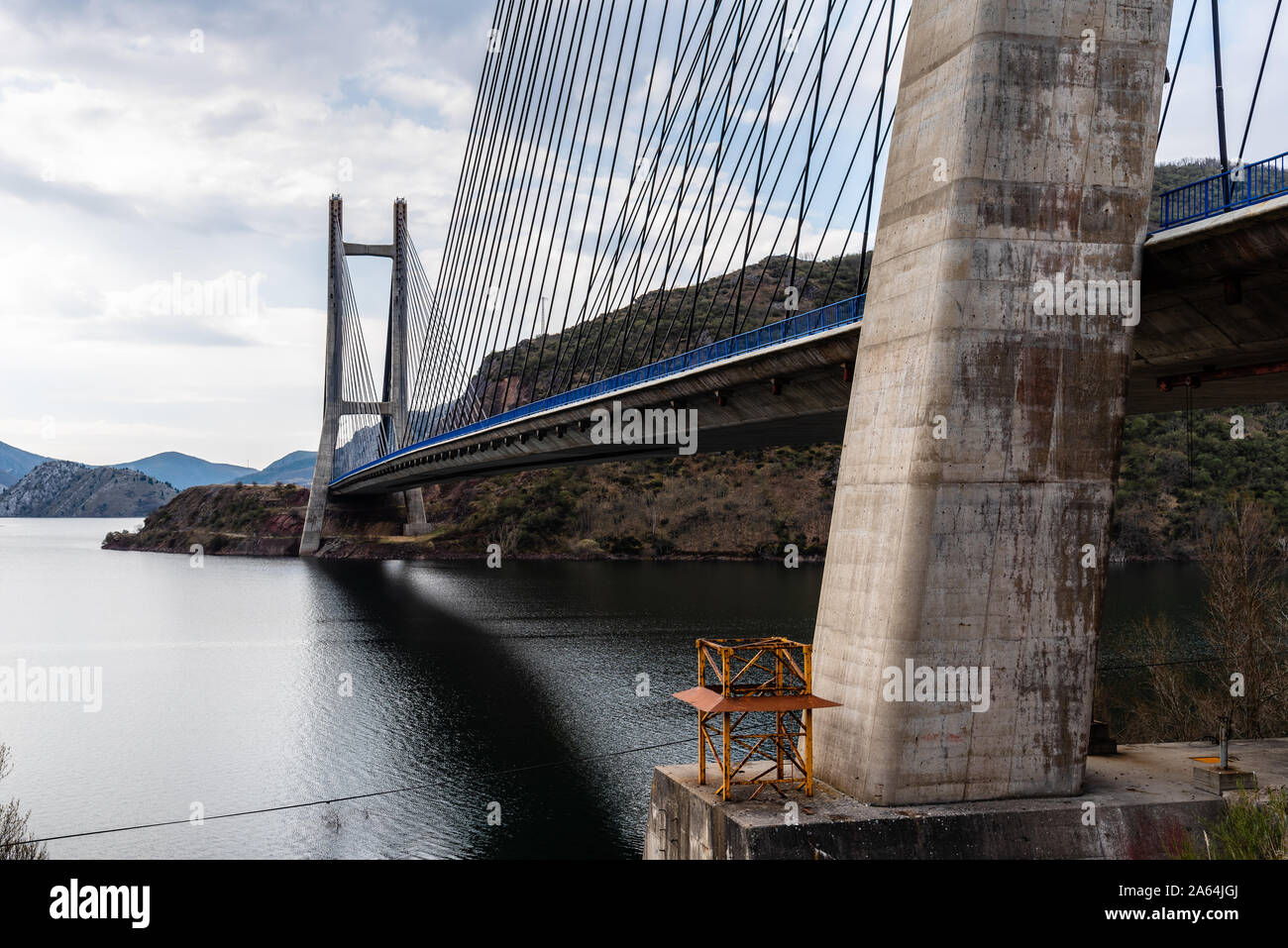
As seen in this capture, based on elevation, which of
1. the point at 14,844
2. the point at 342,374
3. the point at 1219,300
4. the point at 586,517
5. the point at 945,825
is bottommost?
the point at 14,844

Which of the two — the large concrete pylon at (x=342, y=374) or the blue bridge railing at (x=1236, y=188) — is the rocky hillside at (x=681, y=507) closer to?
the large concrete pylon at (x=342, y=374)

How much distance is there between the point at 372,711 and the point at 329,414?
64568 mm

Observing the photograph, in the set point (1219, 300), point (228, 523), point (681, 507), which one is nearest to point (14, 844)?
point (1219, 300)

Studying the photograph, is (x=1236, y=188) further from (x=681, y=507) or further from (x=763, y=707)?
(x=681, y=507)

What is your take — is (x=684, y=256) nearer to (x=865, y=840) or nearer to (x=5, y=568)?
(x=865, y=840)

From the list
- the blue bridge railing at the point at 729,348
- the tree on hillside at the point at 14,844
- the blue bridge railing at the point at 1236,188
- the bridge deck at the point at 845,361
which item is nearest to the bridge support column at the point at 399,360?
the bridge deck at the point at 845,361

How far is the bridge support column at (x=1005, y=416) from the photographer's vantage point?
1414cm

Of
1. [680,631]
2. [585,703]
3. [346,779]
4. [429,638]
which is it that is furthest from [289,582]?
[346,779]

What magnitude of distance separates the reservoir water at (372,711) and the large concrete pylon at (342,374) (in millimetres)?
28733

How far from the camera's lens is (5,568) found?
79.9 m

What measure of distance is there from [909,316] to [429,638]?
104 feet

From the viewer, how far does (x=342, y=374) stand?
92.1m
